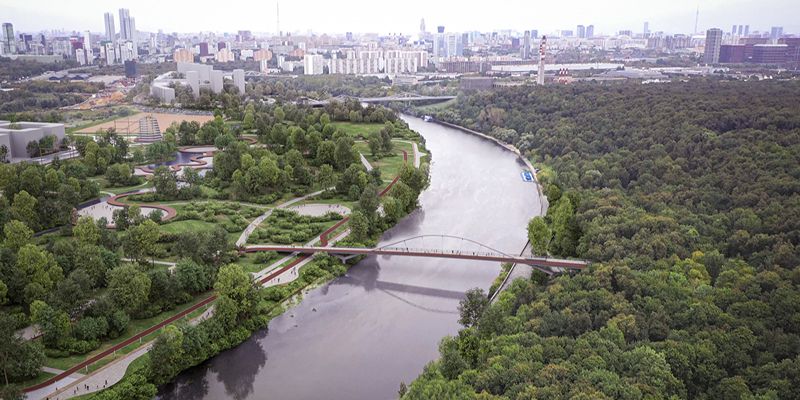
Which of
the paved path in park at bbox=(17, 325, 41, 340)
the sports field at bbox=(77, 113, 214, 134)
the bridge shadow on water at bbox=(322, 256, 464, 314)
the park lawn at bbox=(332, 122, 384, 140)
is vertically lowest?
the bridge shadow on water at bbox=(322, 256, 464, 314)

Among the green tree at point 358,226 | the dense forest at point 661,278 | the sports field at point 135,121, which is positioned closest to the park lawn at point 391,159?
the dense forest at point 661,278

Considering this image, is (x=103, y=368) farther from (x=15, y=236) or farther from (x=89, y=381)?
(x=15, y=236)

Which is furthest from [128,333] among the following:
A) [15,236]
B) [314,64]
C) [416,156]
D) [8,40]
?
[8,40]

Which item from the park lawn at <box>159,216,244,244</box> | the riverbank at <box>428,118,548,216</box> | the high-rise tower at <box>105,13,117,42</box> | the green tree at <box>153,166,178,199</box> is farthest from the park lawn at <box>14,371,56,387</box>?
the high-rise tower at <box>105,13,117,42</box>

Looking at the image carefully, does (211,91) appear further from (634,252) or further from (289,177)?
(634,252)

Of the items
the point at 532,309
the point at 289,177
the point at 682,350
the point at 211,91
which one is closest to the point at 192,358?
the point at 532,309

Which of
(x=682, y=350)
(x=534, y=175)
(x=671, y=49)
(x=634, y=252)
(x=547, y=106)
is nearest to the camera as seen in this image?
(x=682, y=350)

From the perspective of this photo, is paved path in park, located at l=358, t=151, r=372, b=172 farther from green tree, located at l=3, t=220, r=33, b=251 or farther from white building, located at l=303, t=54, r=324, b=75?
white building, located at l=303, t=54, r=324, b=75

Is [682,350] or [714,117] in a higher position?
[714,117]
